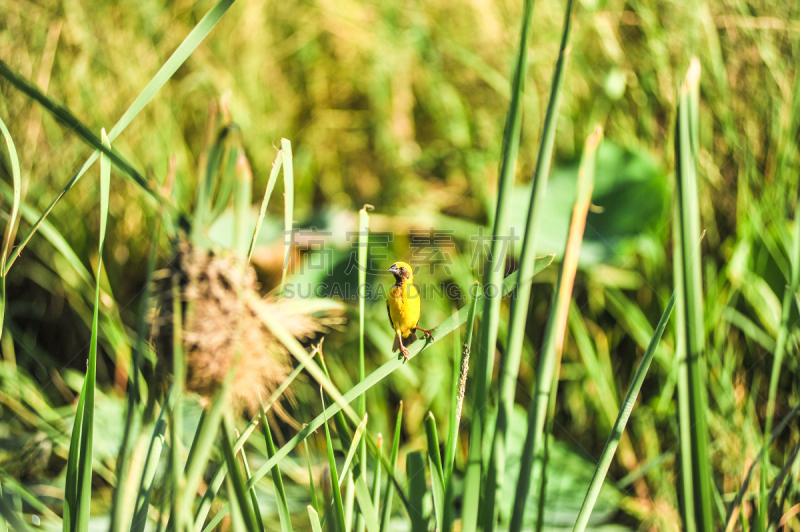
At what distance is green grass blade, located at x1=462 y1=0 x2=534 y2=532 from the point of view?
1.31 feet

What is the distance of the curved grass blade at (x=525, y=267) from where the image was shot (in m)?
Answer: 0.40

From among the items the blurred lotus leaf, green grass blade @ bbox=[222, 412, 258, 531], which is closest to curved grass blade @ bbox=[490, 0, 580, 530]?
green grass blade @ bbox=[222, 412, 258, 531]

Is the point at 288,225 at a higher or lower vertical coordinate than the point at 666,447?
higher

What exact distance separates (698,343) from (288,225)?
46 centimetres

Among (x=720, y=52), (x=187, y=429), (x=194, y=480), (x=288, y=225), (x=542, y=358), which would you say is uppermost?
(x=720, y=52)

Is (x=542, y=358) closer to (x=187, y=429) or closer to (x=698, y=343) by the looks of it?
(x=698, y=343)

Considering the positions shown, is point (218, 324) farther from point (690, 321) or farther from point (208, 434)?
point (690, 321)

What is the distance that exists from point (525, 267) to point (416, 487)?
1.03ft

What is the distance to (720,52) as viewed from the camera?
53.4 inches

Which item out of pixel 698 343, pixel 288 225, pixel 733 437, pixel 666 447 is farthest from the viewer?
pixel 666 447

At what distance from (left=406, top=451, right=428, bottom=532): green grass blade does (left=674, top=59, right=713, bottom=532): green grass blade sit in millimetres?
279

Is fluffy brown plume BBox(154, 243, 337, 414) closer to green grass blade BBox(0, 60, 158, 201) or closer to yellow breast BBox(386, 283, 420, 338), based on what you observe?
green grass blade BBox(0, 60, 158, 201)

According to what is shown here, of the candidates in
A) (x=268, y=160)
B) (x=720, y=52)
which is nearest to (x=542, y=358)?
(x=720, y=52)

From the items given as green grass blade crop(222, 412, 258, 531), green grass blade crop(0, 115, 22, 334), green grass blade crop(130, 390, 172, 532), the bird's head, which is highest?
green grass blade crop(0, 115, 22, 334)
